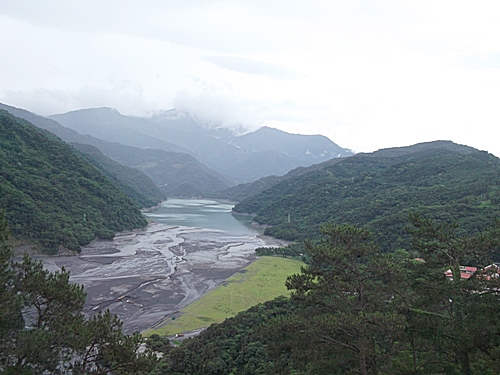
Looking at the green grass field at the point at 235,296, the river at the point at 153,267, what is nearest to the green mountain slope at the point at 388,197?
the green grass field at the point at 235,296

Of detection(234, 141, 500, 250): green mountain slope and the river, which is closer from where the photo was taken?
the river

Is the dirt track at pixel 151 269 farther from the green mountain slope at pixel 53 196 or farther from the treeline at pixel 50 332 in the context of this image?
the treeline at pixel 50 332

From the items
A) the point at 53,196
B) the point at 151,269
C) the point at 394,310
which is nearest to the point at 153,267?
the point at 151,269

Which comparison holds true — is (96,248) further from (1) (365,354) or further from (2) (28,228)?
(1) (365,354)

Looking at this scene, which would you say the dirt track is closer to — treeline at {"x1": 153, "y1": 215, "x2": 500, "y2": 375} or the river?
the river

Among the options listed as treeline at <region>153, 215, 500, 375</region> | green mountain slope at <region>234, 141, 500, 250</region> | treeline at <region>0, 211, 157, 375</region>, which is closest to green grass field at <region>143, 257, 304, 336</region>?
green mountain slope at <region>234, 141, 500, 250</region>

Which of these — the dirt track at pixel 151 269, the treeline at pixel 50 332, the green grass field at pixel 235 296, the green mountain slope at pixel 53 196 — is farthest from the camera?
the green mountain slope at pixel 53 196
